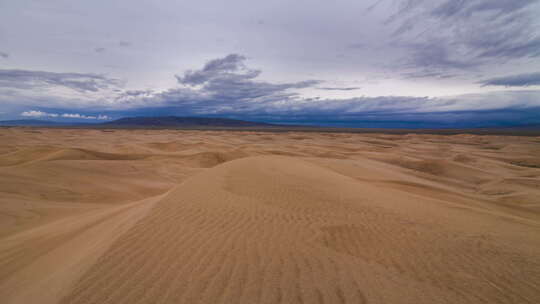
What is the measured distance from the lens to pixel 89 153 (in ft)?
52.0

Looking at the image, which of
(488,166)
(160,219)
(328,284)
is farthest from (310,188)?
(488,166)

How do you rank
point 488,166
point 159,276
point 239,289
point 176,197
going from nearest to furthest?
point 239,289
point 159,276
point 176,197
point 488,166

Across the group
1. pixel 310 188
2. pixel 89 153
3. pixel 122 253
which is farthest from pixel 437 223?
pixel 89 153

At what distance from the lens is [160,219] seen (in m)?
4.10

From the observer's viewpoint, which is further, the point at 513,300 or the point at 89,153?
the point at 89,153

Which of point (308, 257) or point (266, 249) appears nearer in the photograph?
point (308, 257)

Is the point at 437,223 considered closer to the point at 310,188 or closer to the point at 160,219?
the point at 310,188

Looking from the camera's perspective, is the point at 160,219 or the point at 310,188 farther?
the point at 310,188

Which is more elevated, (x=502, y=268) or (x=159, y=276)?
(x=159, y=276)

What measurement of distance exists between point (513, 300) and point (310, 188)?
4.92 metres

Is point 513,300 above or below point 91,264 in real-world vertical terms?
below

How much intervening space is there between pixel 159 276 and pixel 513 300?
10.6ft

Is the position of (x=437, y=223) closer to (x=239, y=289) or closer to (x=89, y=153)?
(x=239, y=289)

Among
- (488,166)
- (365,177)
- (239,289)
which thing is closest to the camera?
(239,289)
